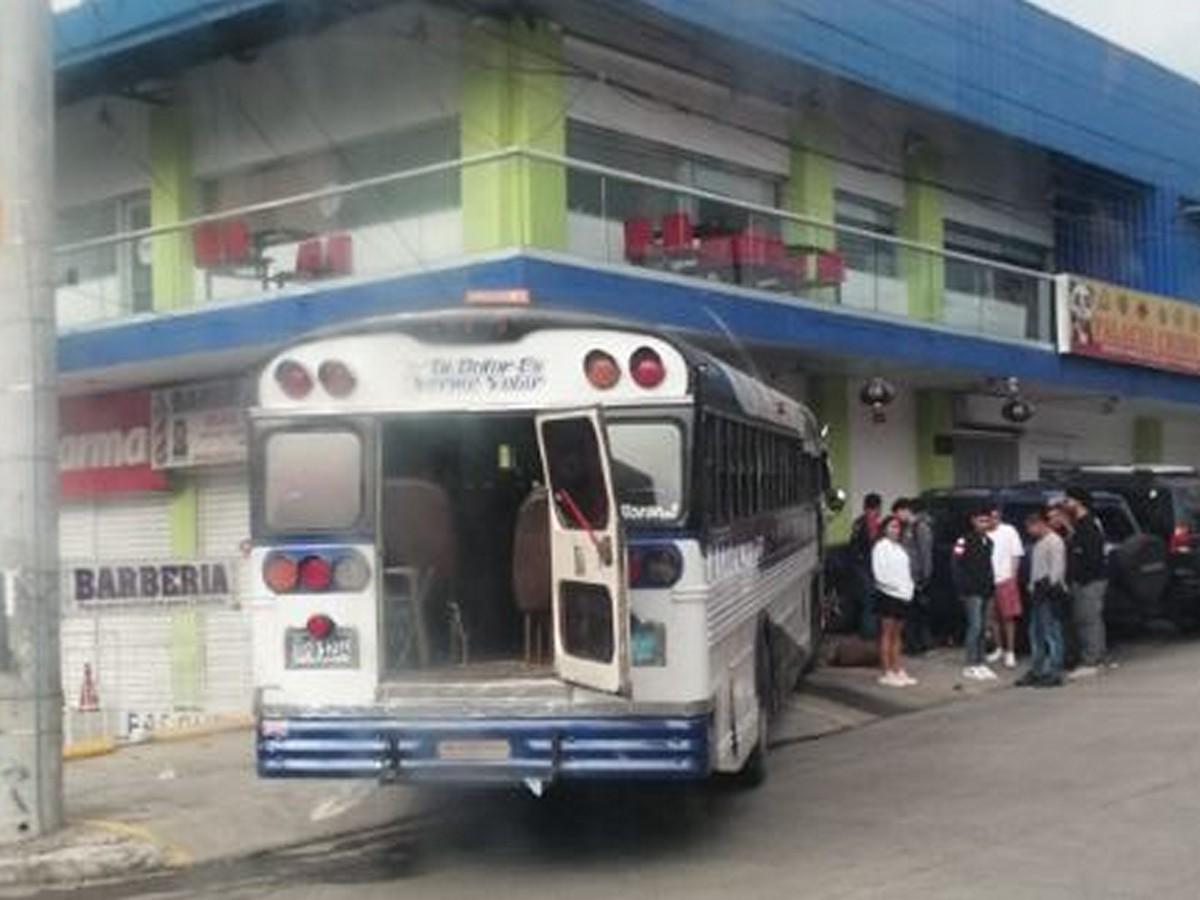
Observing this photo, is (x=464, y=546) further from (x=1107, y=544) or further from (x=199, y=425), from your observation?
(x=1107, y=544)

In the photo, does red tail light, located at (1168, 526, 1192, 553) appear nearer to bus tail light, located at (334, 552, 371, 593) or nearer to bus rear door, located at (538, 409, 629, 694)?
bus rear door, located at (538, 409, 629, 694)

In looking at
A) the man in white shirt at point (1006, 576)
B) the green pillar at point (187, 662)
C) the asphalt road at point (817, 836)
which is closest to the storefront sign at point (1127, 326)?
the man in white shirt at point (1006, 576)

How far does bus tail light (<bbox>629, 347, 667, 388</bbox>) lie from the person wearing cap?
8.94 metres

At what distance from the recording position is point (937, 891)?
24.8ft

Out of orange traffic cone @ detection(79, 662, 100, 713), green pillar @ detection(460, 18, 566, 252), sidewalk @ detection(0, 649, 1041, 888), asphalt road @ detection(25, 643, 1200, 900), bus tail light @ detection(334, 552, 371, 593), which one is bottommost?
orange traffic cone @ detection(79, 662, 100, 713)

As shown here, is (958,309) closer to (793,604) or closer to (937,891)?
(793,604)

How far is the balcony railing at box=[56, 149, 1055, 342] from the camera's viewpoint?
15.0 m

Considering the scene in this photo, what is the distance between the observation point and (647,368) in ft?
27.3

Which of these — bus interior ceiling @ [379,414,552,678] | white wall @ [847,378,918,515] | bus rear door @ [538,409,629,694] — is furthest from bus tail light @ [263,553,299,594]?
white wall @ [847,378,918,515]

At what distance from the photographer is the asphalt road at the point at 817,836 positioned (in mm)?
7941

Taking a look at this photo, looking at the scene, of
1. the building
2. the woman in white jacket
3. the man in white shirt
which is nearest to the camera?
the building

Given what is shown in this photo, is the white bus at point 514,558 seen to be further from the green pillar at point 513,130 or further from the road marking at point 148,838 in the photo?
the green pillar at point 513,130

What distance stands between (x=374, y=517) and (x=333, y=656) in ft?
2.26

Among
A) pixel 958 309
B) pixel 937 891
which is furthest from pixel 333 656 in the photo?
pixel 958 309
